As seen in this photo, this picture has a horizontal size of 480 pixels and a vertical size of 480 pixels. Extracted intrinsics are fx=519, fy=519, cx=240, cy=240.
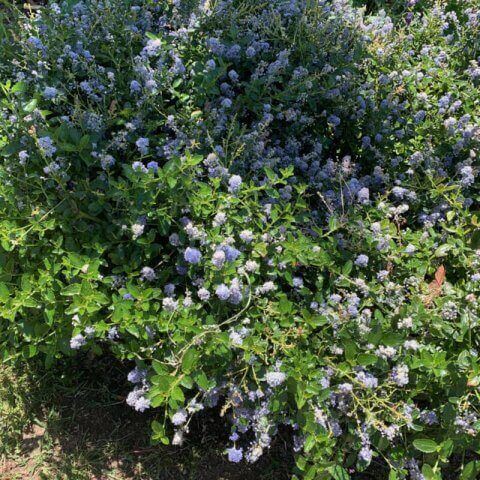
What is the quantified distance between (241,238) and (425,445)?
972 millimetres

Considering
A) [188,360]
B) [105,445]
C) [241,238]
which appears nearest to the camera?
[188,360]

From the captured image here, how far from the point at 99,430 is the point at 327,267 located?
4.39 ft

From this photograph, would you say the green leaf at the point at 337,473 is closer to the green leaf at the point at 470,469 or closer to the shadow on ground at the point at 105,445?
the green leaf at the point at 470,469

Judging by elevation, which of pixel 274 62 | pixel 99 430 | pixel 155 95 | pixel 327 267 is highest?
pixel 274 62

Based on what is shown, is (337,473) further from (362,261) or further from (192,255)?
(192,255)

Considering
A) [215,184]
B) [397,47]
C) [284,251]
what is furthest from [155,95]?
[397,47]

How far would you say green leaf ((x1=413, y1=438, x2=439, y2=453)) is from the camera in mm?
1779

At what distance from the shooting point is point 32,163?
2057 mm

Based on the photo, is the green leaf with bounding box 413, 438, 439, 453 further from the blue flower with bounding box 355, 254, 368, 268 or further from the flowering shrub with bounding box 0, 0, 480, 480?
the blue flower with bounding box 355, 254, 368, 268

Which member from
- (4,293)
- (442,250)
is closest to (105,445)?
(4,293)

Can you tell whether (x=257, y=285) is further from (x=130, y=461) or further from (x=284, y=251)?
(x=130, y=461)

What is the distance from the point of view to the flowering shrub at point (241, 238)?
1.84 metres

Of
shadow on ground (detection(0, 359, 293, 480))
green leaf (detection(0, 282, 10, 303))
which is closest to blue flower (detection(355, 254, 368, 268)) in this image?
shadow on ground (detection(0, 359, 293, 480))

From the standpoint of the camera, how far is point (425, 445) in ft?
5.86
